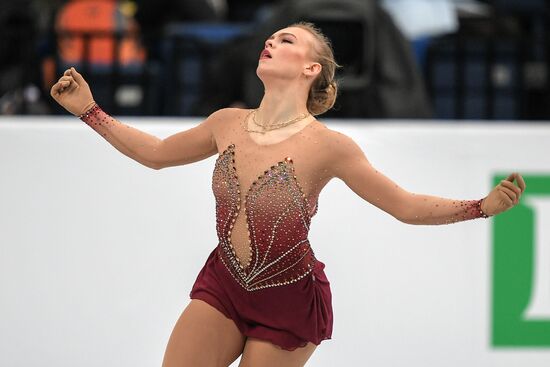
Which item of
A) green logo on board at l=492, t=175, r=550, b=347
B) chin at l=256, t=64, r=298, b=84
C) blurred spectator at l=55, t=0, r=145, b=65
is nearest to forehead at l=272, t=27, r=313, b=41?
chin at l=256, t=64, r=298, b=84

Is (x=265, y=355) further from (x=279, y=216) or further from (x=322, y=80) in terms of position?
(x=322, y=80)

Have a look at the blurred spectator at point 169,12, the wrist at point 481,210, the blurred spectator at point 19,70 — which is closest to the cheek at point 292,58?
the wrist at point 481,210

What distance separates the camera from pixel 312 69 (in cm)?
316

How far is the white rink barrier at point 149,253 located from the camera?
4.38 metres

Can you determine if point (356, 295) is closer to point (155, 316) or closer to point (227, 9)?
point (155, 316)

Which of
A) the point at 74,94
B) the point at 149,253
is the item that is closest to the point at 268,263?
the point at 74,94

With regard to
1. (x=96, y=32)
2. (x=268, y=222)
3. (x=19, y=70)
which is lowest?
(x=268, y=222)

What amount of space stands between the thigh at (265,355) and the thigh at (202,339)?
0.17 feet

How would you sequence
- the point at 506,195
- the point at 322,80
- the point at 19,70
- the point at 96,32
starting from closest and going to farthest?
the point at 506,195 < the point at 322,80 < the point at 96,32 < the point at 19,70

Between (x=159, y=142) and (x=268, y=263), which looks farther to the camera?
(x=159, y=142)

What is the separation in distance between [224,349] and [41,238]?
1.53 meters

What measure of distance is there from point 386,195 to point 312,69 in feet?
1.31

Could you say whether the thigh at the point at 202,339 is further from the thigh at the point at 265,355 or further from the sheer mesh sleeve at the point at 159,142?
the sheer mesh sleeve at the point at 159,142

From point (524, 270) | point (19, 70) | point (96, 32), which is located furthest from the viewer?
point (19, 70)
